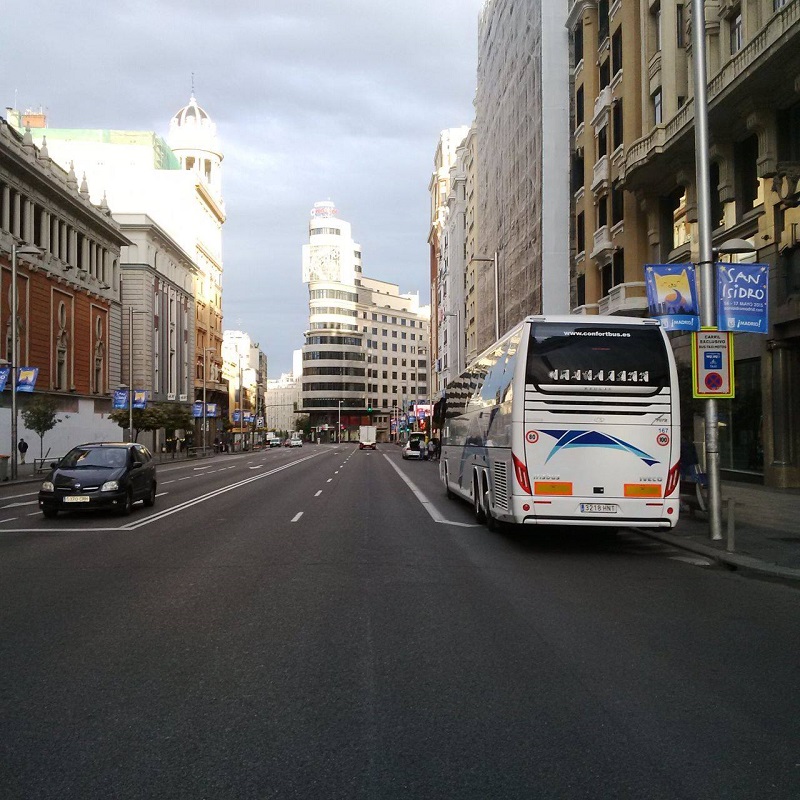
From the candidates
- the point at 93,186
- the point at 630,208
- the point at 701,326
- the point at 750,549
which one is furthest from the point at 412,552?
the point at 93,186

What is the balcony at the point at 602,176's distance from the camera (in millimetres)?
31375

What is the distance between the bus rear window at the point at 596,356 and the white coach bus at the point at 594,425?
0.05ft

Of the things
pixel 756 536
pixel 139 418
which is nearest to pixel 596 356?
pixel 756 536

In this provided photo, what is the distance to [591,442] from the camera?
12000 millimetres

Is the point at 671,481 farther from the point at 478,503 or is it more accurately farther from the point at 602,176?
the point at 602,176

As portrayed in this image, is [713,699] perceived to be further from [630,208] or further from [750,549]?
[630,208]

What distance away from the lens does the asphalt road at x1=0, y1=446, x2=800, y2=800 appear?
4.16 meters

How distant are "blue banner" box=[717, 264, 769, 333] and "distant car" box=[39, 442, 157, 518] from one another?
12333 mm

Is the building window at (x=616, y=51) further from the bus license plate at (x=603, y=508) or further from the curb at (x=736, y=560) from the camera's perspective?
the bus license plate at (x=603, y=508)

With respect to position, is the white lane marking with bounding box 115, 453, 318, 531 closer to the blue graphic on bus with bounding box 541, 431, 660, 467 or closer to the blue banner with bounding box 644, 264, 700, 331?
the blue graphic on bus with bounding box 541, 431, 660, 467

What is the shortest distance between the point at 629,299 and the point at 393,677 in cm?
2417

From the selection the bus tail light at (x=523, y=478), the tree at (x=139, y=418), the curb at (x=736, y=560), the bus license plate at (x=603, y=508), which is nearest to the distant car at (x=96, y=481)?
the bus tail light at (x=523, y=478)

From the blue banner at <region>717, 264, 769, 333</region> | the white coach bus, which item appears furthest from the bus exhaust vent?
the blue banner at <region>717, 264, 769, 333</region>

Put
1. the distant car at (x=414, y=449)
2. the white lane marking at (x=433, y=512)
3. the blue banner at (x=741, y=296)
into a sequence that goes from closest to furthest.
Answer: the blue banner at (x=741, y=296) → the white lane marking at (x=433, y=512) → the distant car at (x=414, y=449)
